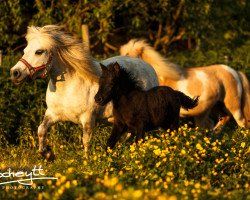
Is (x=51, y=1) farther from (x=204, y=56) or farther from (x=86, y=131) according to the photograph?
(x=86, y=131)

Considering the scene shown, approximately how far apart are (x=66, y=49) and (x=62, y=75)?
0.43 m

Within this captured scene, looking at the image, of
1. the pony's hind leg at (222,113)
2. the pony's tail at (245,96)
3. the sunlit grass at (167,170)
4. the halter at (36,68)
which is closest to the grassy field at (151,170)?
the sunlit grass at (167,170)

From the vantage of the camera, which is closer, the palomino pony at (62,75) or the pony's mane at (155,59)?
the palomino pony at (62,75)

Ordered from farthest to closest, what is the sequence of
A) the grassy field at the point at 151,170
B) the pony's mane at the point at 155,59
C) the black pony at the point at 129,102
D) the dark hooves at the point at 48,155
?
the pony's mane at the point at 155,59
the dark hooves at the point at 48,155
the black pony at the point at 129,102
the grassy field at the point at 151,170

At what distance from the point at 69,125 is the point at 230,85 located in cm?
322

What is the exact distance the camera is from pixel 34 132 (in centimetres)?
1215

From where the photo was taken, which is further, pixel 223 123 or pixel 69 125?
pixel 223 123

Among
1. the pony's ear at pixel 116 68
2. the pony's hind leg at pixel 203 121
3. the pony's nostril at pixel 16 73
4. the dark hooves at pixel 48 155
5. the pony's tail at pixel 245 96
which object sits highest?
the pony's ear at pixel 116 68

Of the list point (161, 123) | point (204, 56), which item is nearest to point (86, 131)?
point (161, 123)

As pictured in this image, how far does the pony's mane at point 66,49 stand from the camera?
9922 mm

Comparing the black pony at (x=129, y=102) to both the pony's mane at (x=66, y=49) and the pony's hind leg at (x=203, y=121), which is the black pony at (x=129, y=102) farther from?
the pony's hind leg at (x=203, y=121)

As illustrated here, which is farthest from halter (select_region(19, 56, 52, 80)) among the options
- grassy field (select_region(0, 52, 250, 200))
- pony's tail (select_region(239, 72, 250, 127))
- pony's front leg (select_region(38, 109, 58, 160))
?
pony's tail (select_region(239, 72, 250, 127))

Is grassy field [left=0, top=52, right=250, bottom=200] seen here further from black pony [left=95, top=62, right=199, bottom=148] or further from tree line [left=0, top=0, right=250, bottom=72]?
tree line [left=0, top=0, right=250, bottom=72]

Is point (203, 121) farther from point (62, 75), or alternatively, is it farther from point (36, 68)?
point (36, 68)
